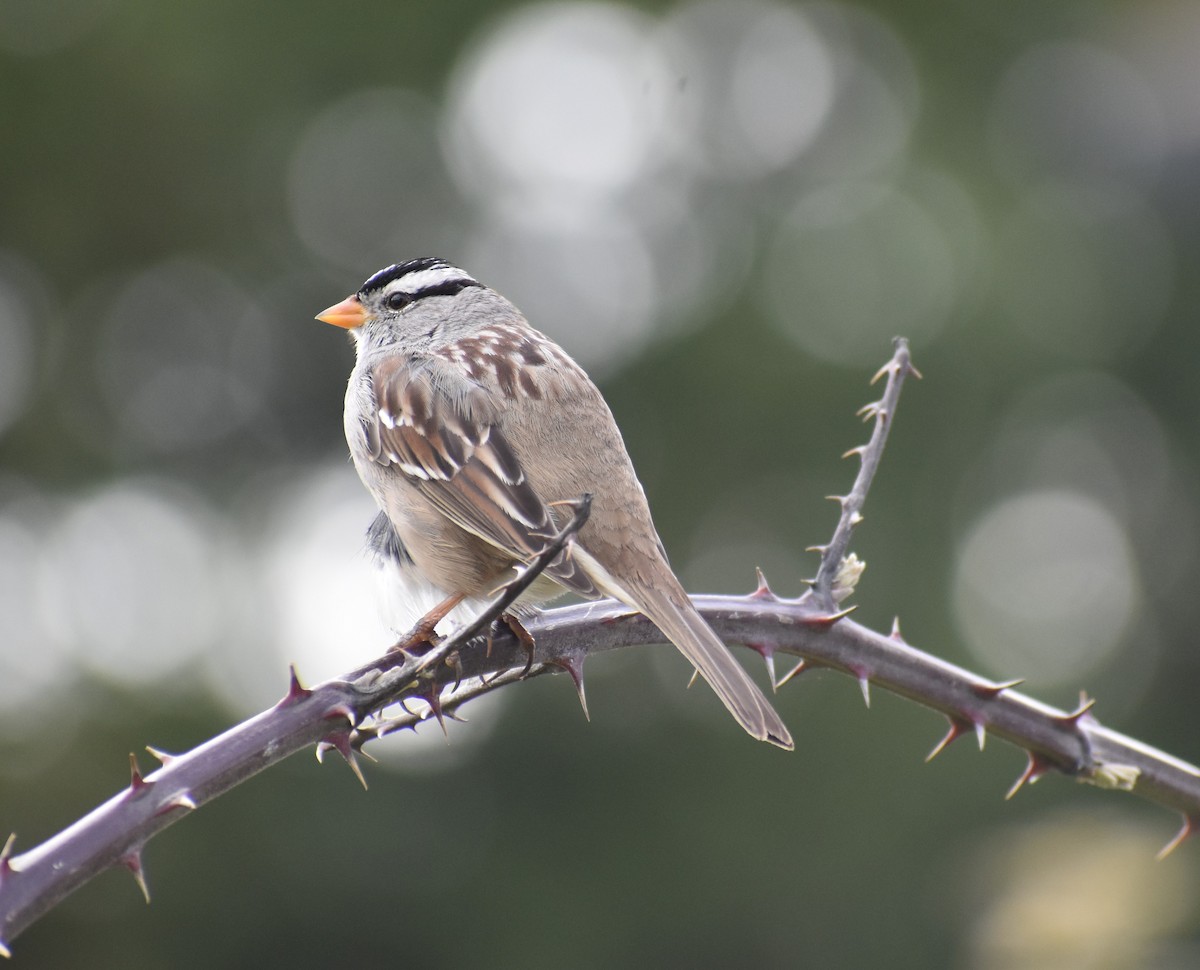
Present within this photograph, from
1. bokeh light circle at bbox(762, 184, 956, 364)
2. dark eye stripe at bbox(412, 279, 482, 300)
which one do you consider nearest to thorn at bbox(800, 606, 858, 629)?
dark eye stripe at bbox(412, 279, 482, 300)

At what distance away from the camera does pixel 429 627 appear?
327cm

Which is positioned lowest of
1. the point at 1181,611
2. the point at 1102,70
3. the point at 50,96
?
the point at 1181,611

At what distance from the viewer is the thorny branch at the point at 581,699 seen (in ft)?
5.79

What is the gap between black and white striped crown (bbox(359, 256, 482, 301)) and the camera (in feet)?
14.8

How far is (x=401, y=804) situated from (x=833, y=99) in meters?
7.16

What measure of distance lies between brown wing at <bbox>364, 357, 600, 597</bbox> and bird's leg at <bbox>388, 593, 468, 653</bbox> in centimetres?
18

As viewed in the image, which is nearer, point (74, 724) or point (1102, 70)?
point (74, 724)

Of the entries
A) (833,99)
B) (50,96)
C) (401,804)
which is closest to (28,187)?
(50,96)

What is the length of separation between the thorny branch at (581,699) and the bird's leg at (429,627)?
1.36 ft

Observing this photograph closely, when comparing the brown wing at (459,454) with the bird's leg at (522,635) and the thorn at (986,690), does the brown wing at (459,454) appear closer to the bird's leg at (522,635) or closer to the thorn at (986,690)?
the bird's leg at (522,635)

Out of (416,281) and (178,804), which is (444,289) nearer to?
(416,281)

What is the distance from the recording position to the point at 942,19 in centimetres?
1355

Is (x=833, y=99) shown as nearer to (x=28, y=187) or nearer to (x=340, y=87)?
(x=340, y=87)

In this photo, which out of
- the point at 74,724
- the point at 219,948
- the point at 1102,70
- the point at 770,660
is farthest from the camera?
the point at 1102,70
